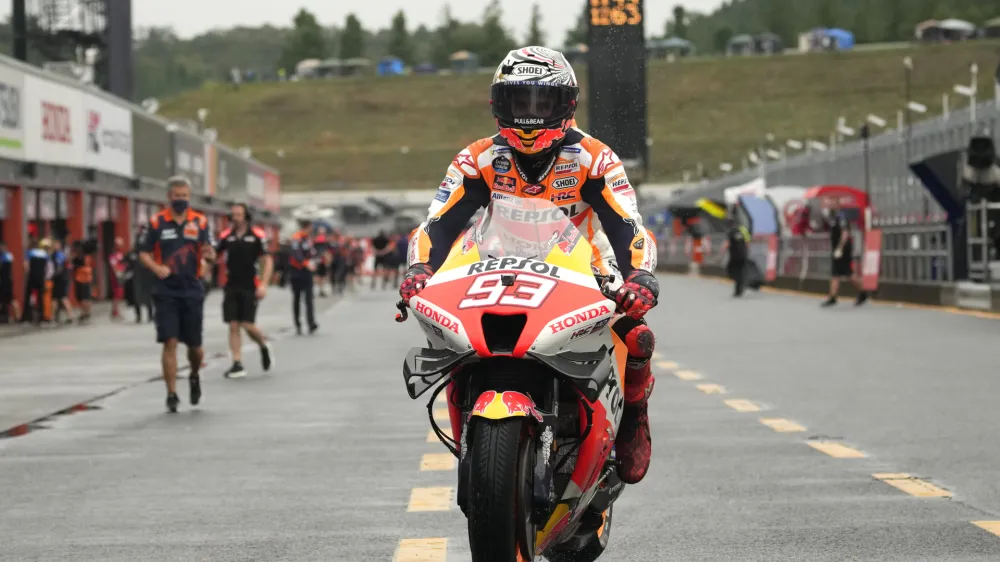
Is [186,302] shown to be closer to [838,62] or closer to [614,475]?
[614,475]

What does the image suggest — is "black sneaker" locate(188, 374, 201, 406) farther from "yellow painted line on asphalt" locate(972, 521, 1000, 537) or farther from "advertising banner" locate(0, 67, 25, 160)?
"advertising banner" locate(0, 67, 25, 160)

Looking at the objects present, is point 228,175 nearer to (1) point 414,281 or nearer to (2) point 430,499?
(2) point 430,499

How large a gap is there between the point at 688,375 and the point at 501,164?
1126 centimetres

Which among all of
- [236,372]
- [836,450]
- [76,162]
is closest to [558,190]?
[836,450]

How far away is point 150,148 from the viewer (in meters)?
53.5

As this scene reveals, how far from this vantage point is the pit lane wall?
120ft

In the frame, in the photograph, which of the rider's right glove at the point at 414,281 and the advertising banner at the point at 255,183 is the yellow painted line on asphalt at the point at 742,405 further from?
the advertising banner at the point at 255,183

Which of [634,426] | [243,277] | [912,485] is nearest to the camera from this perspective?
[634,426]

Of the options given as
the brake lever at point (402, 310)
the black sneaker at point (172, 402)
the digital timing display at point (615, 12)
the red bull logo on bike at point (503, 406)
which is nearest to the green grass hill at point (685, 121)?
the digital timing display at point (615, 12)

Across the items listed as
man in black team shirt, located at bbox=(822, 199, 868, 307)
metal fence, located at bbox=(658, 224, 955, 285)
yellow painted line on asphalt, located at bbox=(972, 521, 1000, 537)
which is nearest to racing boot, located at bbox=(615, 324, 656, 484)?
yellow painted line on asphalt, located at bbox=(972, 521, 1000, 537)

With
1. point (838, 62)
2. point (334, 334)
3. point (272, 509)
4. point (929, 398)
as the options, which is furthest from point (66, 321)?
point (838, 62)

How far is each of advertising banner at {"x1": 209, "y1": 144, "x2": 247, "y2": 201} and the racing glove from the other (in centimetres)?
6153

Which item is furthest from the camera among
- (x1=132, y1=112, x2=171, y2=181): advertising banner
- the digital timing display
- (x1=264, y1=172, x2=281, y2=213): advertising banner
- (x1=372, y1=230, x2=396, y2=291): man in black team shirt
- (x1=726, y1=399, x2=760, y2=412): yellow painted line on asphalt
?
(x1=264, y1=172, x2=281, y2=213): advertising banner

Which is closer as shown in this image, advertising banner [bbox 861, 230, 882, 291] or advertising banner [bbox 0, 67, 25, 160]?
advertising banner [bbox 0, 67, 25, 160]
